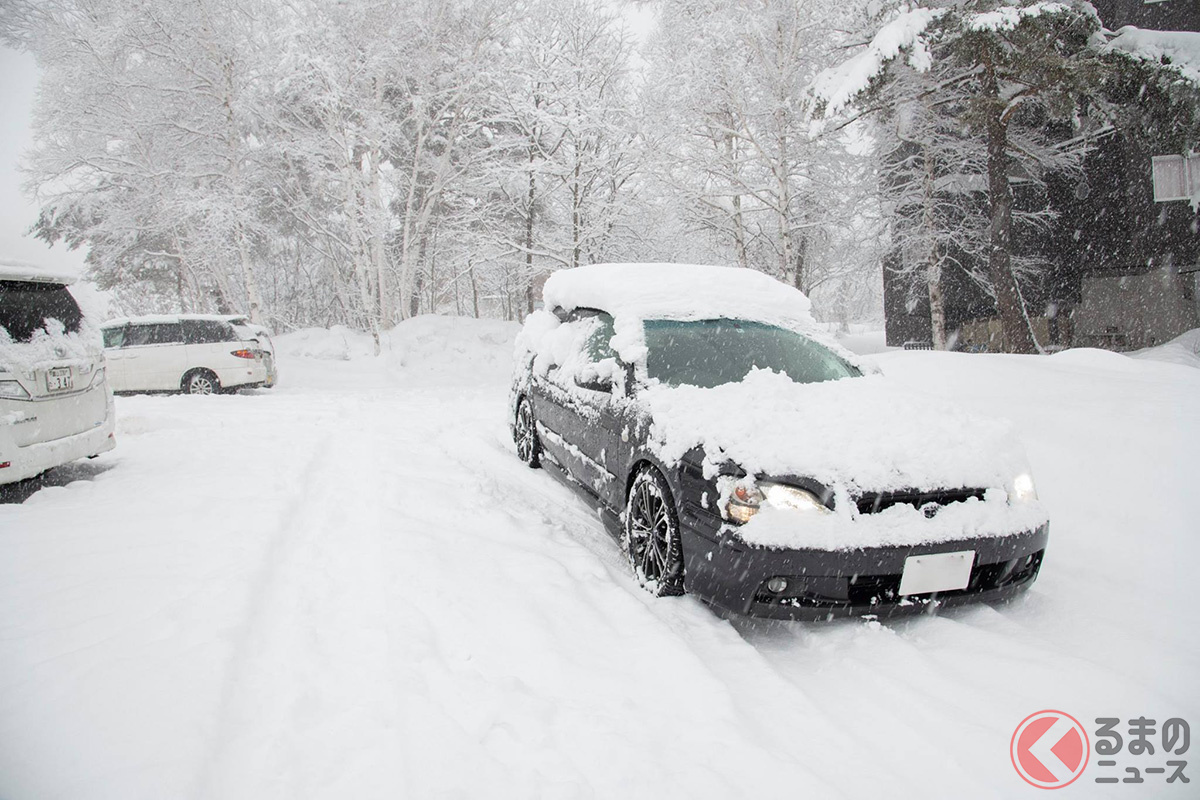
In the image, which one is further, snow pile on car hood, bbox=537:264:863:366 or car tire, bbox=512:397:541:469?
car tire, bbox=512:397:541:469

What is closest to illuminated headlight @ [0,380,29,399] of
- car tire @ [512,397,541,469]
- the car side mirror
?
car tire @ [512,397,541,469]

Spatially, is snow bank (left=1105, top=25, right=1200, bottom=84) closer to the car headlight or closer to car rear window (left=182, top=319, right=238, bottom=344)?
the car headlight

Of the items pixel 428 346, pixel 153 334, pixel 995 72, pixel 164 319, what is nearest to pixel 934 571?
pixel 995 72

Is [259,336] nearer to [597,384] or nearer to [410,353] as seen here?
[410,353]

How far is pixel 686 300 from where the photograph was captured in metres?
4.18

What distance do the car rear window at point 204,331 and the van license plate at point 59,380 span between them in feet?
24.7

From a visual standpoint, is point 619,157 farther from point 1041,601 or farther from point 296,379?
point 1041,601

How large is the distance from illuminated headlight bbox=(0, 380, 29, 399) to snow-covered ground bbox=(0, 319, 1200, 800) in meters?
0.77

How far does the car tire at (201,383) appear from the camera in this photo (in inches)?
457

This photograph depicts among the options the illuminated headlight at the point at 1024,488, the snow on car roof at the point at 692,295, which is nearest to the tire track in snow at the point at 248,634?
the snow on car roof at the point at 692,295

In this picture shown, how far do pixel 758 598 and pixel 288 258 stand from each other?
34.9 meters

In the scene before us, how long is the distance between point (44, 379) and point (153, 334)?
8.49 meters

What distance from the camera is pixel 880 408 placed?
3139 millimetres

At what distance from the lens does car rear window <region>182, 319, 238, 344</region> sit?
1160 centimetres
